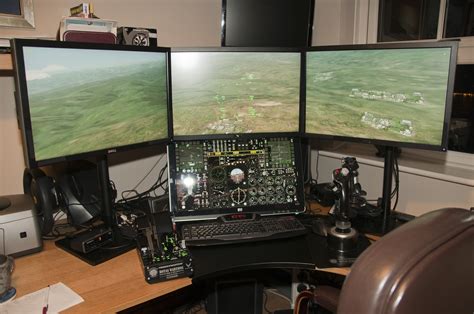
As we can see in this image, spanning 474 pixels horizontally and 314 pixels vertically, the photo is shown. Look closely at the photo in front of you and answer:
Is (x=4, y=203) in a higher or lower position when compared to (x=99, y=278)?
higher

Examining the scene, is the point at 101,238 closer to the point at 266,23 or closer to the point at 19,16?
the point at 19,16

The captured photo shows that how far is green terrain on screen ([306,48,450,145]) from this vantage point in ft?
5.06

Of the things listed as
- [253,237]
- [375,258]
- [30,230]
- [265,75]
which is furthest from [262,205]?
[375,258]

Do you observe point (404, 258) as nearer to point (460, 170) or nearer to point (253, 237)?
point (253, 237)

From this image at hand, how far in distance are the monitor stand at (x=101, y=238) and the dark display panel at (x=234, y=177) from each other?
241 mm

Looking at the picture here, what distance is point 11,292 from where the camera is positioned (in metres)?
1.25

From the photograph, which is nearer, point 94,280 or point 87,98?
point 94,280

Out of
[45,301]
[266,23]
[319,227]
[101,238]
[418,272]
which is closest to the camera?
[418,272]

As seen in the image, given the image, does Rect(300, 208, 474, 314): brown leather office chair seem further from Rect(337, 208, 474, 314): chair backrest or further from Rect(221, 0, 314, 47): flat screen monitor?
Rect(221, 0, 314, 47): flat screen monitor

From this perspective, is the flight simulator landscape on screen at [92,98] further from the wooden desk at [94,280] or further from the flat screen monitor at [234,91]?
the wooden desk at [94,280]

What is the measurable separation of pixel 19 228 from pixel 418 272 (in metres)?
1.27

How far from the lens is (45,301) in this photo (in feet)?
3.96

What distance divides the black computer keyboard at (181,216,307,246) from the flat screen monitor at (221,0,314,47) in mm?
884

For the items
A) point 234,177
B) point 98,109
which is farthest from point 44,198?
point 234,177
